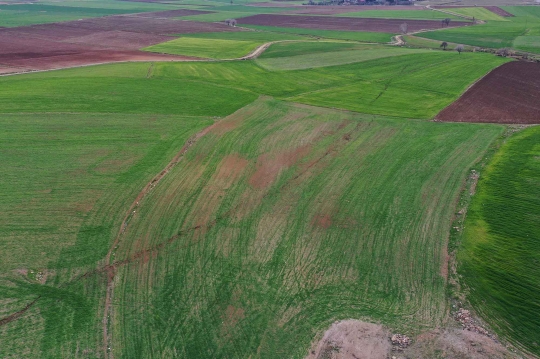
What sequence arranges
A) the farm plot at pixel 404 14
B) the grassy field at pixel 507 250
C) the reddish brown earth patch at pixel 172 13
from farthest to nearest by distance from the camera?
the reddish brown earth patch at pixel 172 13 → the farm plot at pixel 404 14 → the grassy field at pixel 507 250

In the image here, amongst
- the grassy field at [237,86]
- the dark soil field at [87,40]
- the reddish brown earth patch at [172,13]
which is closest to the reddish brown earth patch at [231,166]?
the grassy field at [237,86]

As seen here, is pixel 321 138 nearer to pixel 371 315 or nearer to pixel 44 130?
pixel 371 315

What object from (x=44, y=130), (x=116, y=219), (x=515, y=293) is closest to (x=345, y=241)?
(x=515, y=293)

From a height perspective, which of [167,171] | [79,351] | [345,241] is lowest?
[79,351]

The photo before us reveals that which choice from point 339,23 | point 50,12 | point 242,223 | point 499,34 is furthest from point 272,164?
point 50,12

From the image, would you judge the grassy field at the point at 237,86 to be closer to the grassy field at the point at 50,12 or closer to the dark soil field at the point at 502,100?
the dark soil field at the point at 502,100
